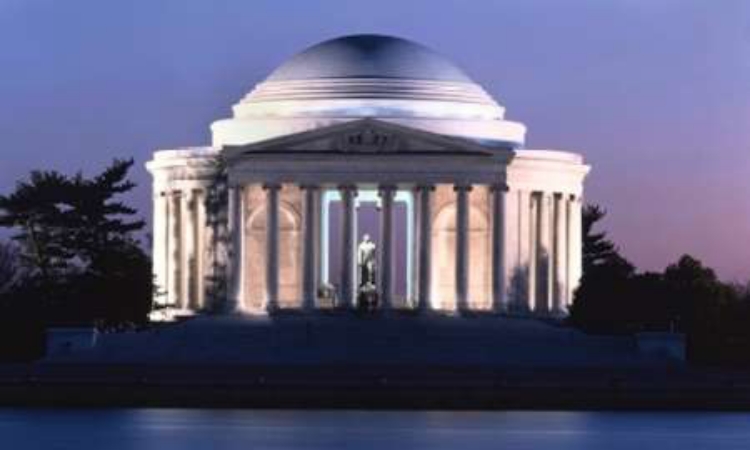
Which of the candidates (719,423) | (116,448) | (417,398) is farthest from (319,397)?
(116,448)

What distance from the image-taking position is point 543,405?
196 meters

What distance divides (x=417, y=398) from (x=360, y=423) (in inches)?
536

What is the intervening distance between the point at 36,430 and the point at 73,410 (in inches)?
714

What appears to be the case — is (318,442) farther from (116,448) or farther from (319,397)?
(319,397)

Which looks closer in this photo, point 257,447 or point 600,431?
point 257,447

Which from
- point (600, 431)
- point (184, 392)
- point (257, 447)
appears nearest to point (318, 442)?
point (257, 447)

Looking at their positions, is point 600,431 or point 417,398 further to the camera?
point 417,398

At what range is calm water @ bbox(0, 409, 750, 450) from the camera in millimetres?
168000

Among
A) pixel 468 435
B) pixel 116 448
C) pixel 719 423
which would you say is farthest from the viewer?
pixel 719 423

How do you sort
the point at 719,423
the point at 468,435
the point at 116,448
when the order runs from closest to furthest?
the point at 116,448, the point at 468,435, the point at 719,423

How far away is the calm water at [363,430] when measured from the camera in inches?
6614

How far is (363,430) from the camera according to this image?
6939 inches

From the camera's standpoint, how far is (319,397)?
645 feet

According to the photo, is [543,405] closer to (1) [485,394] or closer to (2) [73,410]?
(1) [485,394]
